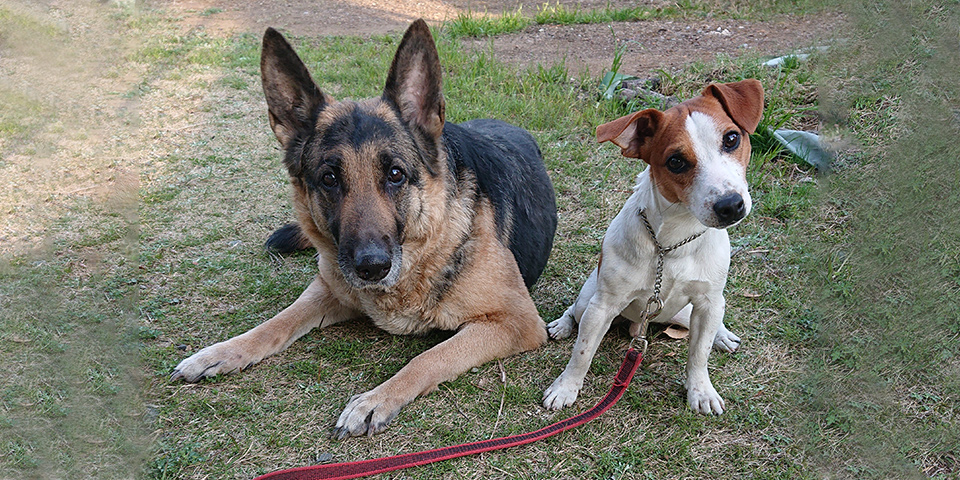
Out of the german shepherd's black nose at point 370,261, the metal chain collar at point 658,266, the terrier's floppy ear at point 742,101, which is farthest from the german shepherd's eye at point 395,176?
the terrier's floppy ear at point 742,101

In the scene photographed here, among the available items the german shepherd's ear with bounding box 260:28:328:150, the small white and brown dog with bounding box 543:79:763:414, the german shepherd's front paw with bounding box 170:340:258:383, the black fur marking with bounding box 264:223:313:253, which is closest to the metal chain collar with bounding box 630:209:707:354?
the small white and brown dog with bounding box 543:79:763:414

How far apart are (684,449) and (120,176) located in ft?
8.76

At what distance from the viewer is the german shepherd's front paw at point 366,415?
312 centimetres

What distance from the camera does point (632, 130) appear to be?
2.86 metres

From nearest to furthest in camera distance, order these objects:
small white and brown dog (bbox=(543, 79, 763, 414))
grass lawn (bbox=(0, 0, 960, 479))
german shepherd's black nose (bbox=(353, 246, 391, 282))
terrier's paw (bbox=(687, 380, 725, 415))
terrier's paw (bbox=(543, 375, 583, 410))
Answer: grass lawn (bbox=(0, 0, 960, 479)) < small white and brown dog (bbox=(543, 79, 763, 414)) < german shepherd's black nose (bbox=(353, 246, 391, 282)) < terrier's paw (bbox=(687, 380, 725, 415)) < terrier's paw (bbox=(543, 375, 583, 410))

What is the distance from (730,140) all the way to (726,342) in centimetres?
146

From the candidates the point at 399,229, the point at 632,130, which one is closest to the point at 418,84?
the point at 399,229

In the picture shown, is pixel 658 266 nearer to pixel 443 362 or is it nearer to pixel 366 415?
pixel 443 362

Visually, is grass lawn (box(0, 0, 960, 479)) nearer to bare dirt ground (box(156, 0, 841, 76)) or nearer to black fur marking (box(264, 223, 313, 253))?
black fur marking (box(264, 223, 313, 253))

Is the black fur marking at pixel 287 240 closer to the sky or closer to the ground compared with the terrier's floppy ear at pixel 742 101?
closer to the ground

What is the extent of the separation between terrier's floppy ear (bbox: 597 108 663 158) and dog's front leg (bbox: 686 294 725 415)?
0.82m

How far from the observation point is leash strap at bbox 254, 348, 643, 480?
280cm

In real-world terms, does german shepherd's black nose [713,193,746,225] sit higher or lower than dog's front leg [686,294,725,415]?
higher

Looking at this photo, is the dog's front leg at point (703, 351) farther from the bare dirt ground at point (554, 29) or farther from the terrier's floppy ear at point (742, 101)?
the bare dirt ground at point (554, 29)
